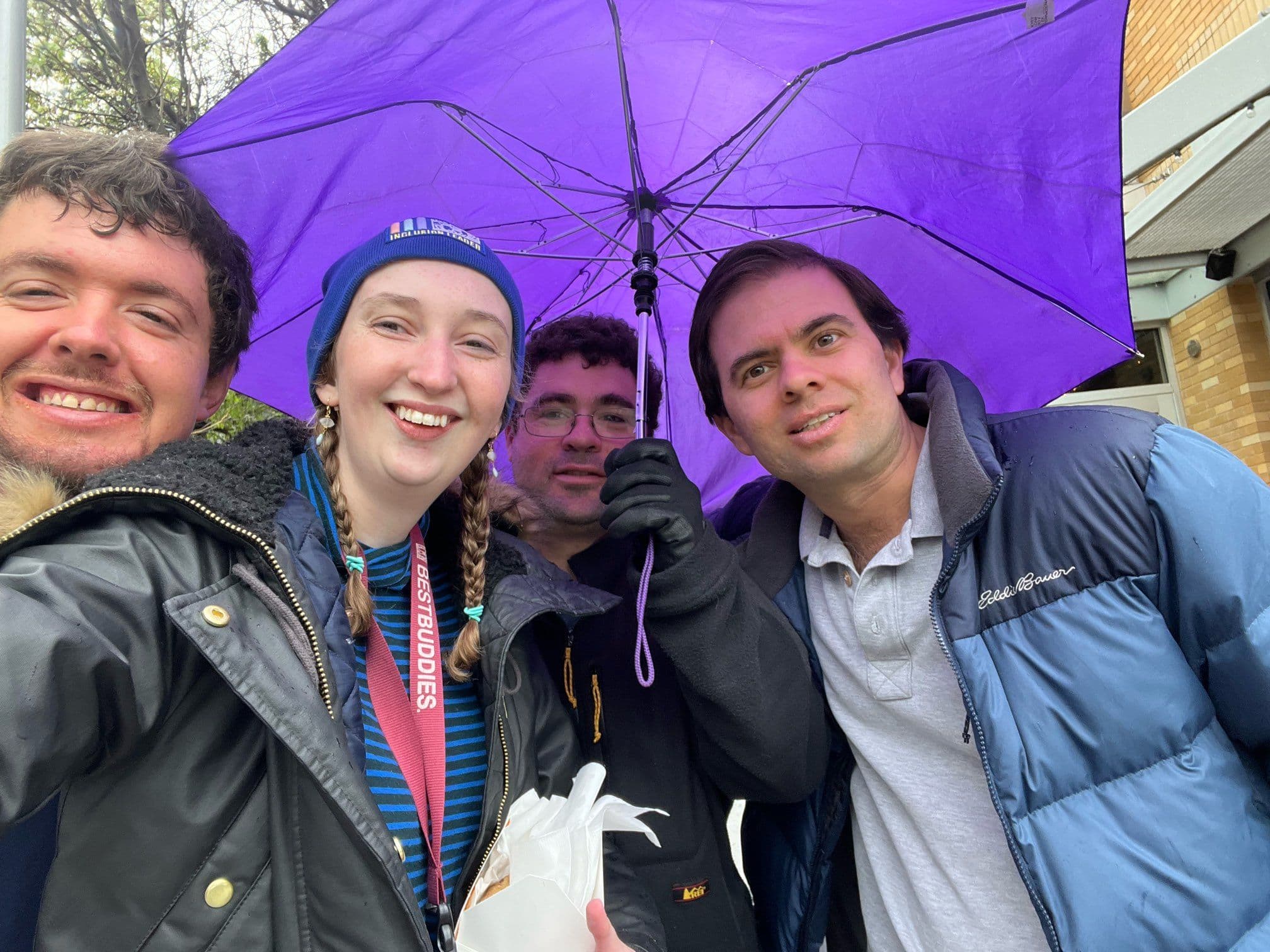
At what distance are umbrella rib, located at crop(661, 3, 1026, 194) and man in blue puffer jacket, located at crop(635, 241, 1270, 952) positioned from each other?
1.22 ft

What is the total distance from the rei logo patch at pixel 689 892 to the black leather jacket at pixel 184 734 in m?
0.86

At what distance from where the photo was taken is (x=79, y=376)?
1.64 meters

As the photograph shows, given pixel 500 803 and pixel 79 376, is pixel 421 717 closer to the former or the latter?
pixel 500 803

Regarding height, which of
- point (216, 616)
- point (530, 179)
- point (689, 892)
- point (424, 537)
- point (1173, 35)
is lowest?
point (689, 892)

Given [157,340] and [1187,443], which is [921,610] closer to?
[1187,443]

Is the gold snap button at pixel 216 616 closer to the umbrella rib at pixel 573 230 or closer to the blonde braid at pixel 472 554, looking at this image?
the blonde braid at pixel 472 554

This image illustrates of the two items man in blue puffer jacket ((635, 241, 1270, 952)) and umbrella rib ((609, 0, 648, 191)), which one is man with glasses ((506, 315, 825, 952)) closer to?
man in blue puffer jacket ((635, 241, 1270, 952))

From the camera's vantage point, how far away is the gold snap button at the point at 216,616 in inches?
46.1

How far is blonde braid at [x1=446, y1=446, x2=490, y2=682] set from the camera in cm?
173

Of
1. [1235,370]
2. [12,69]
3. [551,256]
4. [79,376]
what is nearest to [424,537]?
[79,376]

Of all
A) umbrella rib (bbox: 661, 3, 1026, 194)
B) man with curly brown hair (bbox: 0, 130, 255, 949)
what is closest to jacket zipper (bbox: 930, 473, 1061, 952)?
umbrella rib (bbox: 661, 3, 1026, 194)

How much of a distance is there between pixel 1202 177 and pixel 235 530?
6350mm

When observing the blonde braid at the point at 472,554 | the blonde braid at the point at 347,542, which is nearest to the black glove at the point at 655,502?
the blonde braid at the point at 472,554

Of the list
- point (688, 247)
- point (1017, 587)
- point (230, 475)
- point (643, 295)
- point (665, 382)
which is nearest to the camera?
point (230, 475)
